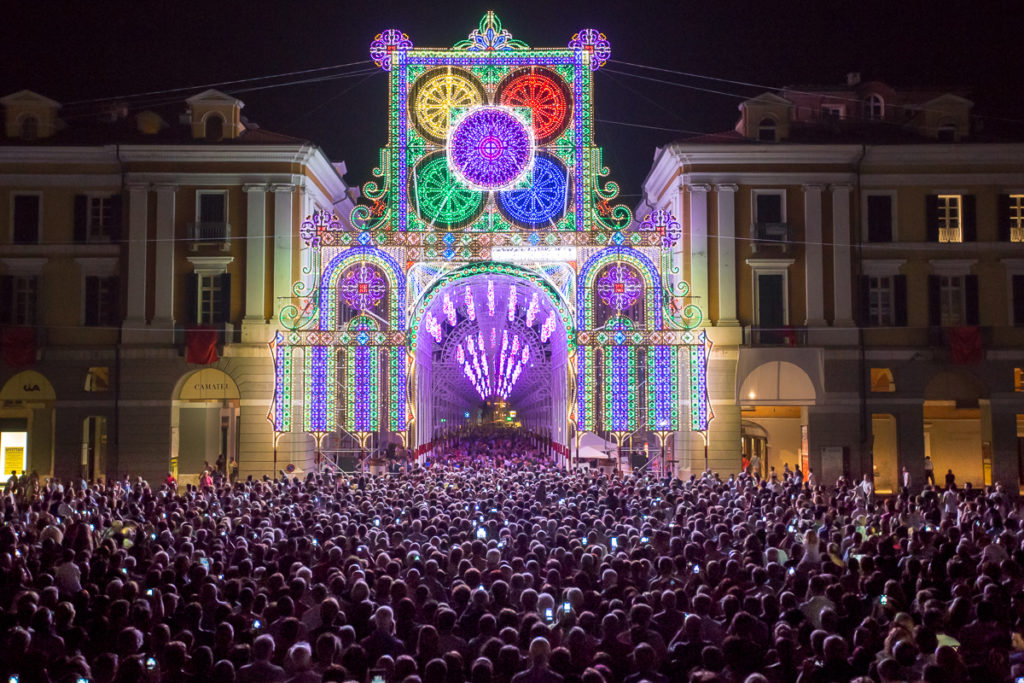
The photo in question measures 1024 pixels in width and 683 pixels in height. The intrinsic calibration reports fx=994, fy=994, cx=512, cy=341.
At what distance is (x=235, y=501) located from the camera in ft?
73.0

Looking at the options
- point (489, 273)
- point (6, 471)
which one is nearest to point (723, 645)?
point (489, 273)

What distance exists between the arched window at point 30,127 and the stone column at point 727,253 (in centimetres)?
2602

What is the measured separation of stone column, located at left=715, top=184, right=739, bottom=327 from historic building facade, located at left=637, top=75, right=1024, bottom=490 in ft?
0.17

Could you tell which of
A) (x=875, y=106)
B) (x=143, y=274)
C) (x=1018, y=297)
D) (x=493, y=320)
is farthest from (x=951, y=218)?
(x=143, y=274)

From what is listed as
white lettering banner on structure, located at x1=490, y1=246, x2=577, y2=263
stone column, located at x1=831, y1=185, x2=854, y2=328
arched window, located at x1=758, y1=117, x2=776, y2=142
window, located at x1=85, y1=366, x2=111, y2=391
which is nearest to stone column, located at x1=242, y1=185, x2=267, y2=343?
window, located at x1=85, y1=366, x2=111, y2=391

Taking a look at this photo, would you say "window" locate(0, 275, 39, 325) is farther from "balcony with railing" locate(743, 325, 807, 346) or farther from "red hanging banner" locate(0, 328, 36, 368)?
"balcony with railing" locate(743, 325, 807, 346)

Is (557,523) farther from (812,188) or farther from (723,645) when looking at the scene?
(812,188)

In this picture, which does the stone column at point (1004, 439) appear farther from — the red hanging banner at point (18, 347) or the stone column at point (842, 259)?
the red hanging banner at point (18, 347)

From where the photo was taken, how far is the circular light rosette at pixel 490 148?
33.9 m

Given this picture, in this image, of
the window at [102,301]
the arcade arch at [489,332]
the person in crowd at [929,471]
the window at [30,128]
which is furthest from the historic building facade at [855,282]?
the window at [30,128]

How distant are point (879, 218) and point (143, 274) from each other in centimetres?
2760

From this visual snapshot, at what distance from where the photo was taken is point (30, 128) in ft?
125

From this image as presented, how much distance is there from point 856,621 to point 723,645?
2.75 meters

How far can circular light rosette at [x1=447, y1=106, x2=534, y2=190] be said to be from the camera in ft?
111
